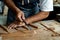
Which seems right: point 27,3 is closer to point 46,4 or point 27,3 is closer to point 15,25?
point 46,4

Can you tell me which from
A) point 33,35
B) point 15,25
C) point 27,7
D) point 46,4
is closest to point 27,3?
point 27,7

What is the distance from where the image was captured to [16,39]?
114 centimetres

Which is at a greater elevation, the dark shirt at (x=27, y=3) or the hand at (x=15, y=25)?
the dark shirt at (x=27, y=3)

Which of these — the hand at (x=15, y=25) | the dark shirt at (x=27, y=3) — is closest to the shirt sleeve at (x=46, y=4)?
the dark shirt at (x=27, y=3)

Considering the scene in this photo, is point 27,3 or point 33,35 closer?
point 33,35

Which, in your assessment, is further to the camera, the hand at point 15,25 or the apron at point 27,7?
the apron at point 27,7

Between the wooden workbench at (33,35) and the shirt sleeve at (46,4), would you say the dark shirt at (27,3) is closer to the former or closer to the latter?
the shirt sleeve at (46,4)

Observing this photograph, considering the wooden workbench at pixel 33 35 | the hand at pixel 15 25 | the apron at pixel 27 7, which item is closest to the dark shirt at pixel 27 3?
the apron at pixel 27 7

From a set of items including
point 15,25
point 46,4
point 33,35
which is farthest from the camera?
point 46,4

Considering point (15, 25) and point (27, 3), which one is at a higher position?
point (27, 3)

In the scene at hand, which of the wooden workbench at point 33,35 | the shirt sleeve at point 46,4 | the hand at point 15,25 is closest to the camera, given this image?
the wooden workbench at point 33,35

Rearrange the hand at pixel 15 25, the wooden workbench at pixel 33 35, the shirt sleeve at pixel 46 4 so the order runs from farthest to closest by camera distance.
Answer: the shirt sleeve at pixel 46 4 < the hand at pixel 15 25 < the wooden workbench at pixel 33 35

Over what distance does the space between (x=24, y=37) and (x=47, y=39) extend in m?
0.15

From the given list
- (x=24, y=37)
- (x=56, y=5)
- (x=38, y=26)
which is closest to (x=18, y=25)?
(x=38, y=26)
